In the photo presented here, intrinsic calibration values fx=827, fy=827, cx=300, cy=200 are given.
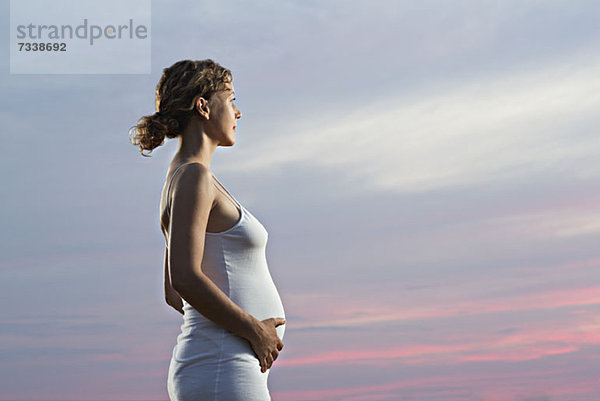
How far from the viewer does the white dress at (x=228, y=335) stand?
10.2ft

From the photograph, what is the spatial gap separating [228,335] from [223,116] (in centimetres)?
91

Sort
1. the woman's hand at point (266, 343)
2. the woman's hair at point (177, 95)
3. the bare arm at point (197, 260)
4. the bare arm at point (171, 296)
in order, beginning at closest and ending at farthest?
the bare arm at point (197, 260)
the woman's hand at point (266, 343)
the woman's hair at point (177, 95)
the bare arm at point (171, 296)

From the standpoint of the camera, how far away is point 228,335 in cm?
316

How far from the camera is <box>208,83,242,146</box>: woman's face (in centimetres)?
341

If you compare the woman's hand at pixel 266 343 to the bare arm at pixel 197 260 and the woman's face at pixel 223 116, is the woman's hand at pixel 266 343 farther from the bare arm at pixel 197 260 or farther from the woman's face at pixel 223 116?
the woman's face at pixel 223 116

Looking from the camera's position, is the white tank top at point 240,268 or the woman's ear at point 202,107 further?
the woman's ear at point 202,107

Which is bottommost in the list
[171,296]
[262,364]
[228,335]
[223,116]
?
[262,364]

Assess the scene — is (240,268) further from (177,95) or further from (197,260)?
(177,95)

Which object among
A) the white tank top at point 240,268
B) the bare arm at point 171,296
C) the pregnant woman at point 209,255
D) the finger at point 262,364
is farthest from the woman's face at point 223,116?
the finger at point 262,364

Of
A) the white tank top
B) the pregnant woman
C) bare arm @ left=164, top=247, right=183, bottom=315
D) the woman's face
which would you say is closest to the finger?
the pregnant woman

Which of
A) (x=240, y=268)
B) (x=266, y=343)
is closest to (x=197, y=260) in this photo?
(x=240, y=268)

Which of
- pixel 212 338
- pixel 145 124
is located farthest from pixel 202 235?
pixel 145 124

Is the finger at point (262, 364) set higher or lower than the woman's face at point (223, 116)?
lower

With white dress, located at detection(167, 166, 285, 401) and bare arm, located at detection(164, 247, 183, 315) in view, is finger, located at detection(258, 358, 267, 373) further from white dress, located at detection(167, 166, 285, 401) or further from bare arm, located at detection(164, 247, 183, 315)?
bare arm, located at detection(164, 247, 183, 315)
